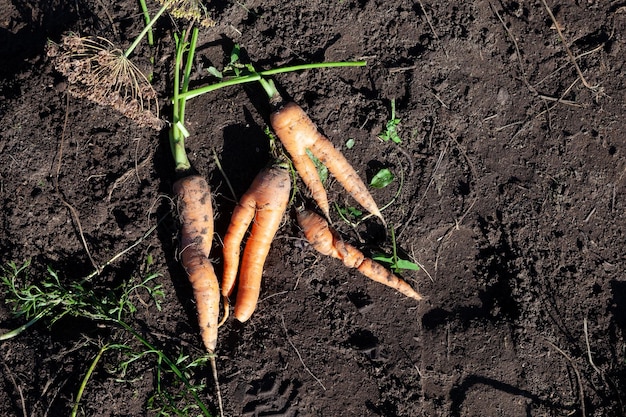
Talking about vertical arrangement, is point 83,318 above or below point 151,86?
below

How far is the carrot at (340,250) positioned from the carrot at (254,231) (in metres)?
0.20

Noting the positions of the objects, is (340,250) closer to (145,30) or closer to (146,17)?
(145,30)

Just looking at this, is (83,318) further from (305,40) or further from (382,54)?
(382,54)

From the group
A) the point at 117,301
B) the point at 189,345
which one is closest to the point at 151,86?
the point at 117,301

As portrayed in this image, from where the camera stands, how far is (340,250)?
385cm

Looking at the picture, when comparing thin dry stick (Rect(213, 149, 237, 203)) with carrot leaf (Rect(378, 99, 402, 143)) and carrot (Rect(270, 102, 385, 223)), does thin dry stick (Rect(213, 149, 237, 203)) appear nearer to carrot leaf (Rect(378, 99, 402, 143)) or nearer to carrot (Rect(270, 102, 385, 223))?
carrot (Rect(270, 102, 385, 223))

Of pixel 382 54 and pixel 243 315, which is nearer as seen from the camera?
pixel 243 315

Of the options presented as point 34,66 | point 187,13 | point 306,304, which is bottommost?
point 306,304

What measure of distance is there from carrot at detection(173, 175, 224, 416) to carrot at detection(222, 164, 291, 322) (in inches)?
6.4

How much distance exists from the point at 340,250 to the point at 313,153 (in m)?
0.71

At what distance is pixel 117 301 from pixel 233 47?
197 cm

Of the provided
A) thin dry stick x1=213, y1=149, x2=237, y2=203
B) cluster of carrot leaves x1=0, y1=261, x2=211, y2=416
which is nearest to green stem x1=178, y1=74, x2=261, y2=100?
thin dry stick x1=213, y1=149, x2=237, y2=203

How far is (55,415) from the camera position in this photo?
3705mm

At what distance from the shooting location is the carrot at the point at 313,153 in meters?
3.79
